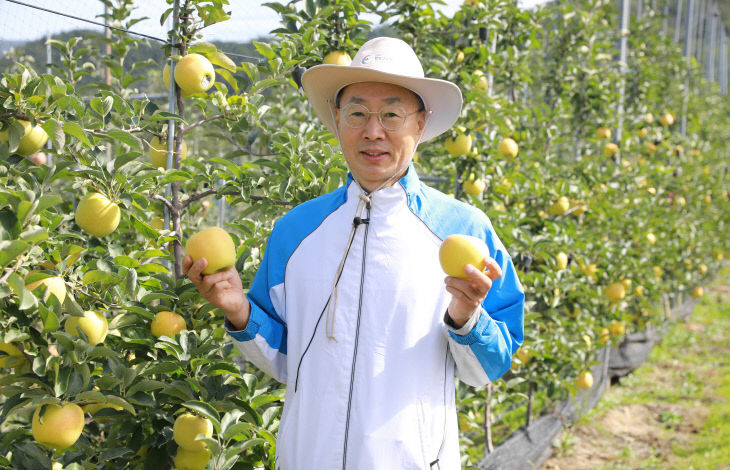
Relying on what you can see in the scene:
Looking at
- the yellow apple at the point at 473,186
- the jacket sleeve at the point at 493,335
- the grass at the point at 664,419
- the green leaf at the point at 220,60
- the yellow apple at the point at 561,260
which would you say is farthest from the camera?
the grass at the point at 664,419

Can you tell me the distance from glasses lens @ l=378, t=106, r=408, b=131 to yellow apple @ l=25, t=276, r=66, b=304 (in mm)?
688

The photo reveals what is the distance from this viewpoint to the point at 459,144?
2369mm

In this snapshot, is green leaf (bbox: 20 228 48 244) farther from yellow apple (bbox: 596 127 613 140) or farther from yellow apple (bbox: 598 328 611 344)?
yellow apple (bbox: 596 127 613 140)

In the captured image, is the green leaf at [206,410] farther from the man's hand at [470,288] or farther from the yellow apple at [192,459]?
the man's hand at [470,288]

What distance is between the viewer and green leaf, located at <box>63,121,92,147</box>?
4.31 feet

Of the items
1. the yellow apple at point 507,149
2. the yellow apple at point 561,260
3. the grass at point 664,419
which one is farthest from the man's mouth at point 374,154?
the grass at point 664,419

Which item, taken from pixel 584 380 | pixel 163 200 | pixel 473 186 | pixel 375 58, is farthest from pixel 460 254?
pixel 584 380

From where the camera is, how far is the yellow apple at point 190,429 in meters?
1.43

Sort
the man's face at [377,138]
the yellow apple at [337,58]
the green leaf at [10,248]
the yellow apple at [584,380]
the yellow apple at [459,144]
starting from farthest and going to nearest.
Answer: the yellow apple at [584,380]
the yellow apple at [459,144]
the yellow apple at [337,58]
the man's face at [377,138]
the green leaf at [10,248]

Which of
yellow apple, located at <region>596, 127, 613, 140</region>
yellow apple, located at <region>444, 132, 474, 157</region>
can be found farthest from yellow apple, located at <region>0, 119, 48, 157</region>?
yellow apple, located at <region>596, 127, 613, 140</region>

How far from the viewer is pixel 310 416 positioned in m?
1.22

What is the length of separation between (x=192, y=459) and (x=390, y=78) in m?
0.94

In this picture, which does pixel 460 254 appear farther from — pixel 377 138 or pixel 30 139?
pixel 30 139

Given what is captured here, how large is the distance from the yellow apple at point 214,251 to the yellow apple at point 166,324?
341mm
